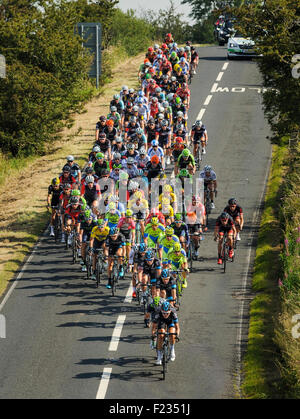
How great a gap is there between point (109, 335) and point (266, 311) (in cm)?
408

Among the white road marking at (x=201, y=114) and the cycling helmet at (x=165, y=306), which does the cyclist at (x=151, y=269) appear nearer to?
the cycling helmet at (x=165, y=306)

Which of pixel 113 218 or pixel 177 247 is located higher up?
pixel 113 218

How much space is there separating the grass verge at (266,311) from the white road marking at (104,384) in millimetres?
2875

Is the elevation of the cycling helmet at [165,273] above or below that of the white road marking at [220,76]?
below

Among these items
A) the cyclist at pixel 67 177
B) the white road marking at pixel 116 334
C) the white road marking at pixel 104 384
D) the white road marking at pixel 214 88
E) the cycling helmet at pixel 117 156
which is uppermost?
the white road marking at pixel 214 88

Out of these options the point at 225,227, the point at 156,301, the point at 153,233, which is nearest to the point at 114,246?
the point at 153,233

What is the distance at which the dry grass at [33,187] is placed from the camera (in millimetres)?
27531

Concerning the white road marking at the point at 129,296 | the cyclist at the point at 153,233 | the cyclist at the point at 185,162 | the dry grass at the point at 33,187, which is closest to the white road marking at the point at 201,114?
the dry grass at the point at 33,187

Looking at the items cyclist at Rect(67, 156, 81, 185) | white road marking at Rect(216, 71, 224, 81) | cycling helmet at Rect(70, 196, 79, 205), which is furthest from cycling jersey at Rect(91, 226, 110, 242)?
white road marking at Rect(216, 71, 224, 81)

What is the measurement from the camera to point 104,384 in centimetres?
1841

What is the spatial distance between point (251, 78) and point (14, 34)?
15979 mm

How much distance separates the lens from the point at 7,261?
26.3 m

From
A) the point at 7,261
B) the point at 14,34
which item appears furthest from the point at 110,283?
the point at 14,34

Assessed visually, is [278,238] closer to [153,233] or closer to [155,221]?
[153,233]
